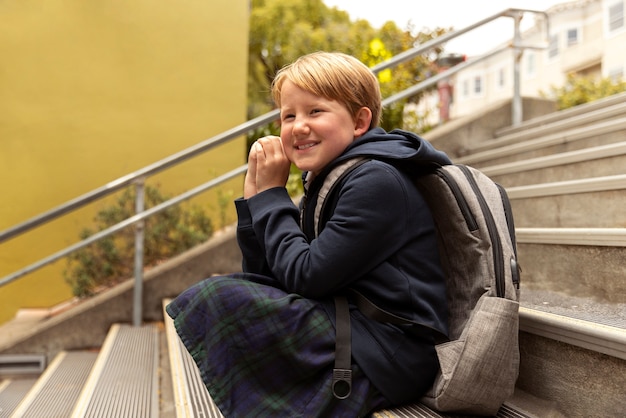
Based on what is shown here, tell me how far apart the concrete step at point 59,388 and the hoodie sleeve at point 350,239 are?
1.46 meters

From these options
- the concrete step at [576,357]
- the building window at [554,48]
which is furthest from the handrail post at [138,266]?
the building window at [554,48]

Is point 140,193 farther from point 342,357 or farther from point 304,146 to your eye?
point 342,357

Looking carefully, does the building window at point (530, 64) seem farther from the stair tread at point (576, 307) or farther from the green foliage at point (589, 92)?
the stair tread at point (576, 307)

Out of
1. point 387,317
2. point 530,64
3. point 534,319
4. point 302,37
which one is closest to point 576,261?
point 534,319

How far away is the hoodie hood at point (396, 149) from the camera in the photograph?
4.17 feet

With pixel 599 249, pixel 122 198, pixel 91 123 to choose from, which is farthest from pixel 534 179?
pixel 91 123

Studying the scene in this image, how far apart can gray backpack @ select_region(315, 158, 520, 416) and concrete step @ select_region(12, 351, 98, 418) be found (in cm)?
155

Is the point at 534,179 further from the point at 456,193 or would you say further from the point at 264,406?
the point at 264,406

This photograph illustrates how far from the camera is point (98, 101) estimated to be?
173 inches

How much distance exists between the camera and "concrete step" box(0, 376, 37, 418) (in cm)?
237

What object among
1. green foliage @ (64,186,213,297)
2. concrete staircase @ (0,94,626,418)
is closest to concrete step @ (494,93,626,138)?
concrete staircase @ (0,94,626,418)

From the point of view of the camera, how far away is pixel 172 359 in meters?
2.20

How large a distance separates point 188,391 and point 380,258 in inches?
37.7

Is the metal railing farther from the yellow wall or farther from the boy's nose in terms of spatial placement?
the boy's nose
